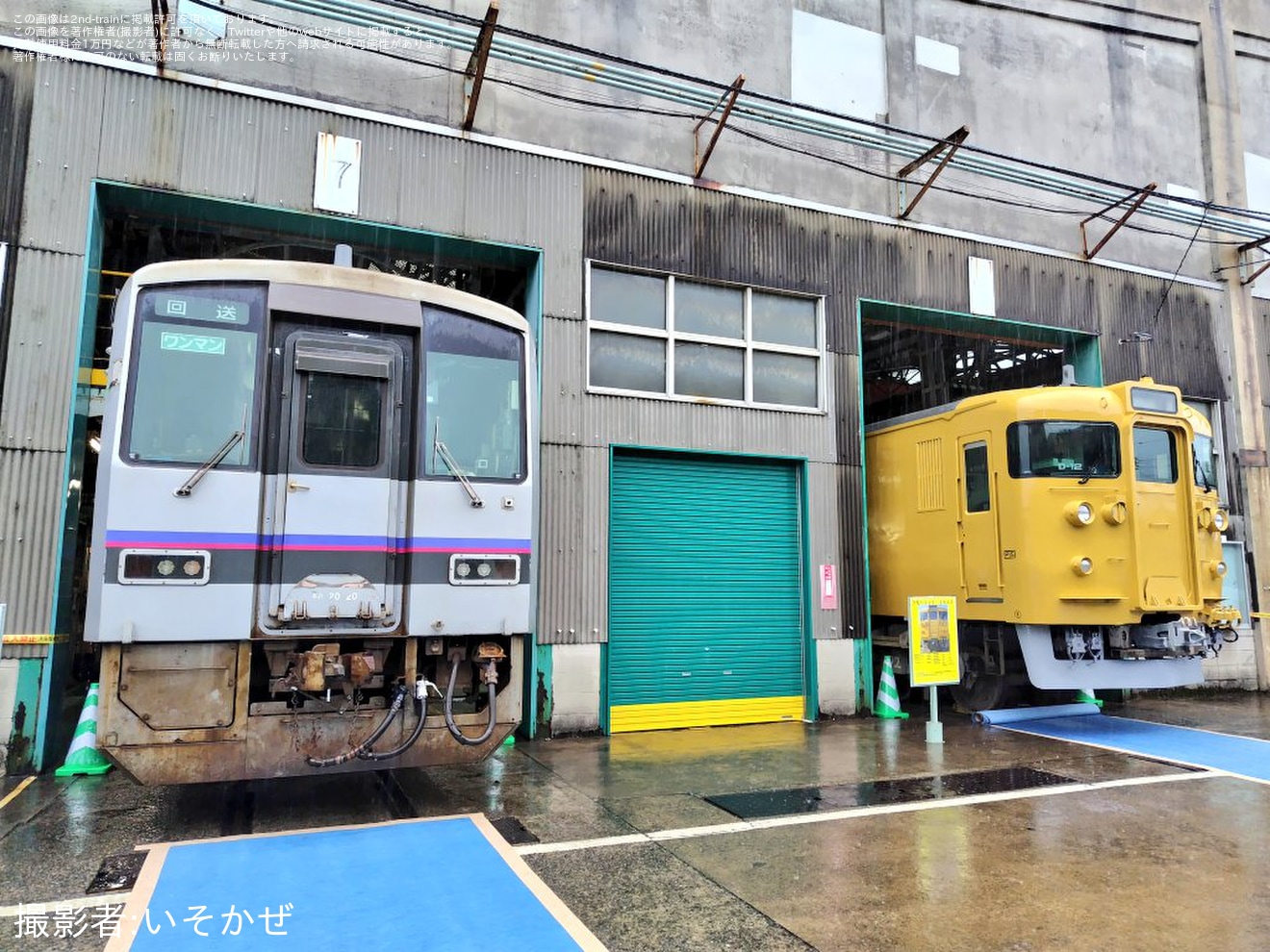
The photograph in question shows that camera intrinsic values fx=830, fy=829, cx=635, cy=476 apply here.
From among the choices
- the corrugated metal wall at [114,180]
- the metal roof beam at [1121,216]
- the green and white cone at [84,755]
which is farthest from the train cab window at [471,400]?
the metal roof beam at [1121,216]

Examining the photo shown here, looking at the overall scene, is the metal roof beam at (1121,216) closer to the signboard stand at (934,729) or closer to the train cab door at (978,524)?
the train cab door at (978,524)

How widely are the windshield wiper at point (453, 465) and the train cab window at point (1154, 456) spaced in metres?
7.25

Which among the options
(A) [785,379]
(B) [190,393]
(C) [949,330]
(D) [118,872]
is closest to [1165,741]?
(A) [785,379]

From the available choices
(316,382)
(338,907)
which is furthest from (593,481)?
(338,907)

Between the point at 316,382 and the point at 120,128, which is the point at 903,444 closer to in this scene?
the point at 316,382

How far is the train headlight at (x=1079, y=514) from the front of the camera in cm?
868

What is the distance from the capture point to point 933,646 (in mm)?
8586

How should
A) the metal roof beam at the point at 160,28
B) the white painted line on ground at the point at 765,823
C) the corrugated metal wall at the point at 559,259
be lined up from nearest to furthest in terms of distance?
the white painted line on ground at the point at 765,823
the corrugated metal wall at the point at 559,259
the metal roof beam at the point at 160,28

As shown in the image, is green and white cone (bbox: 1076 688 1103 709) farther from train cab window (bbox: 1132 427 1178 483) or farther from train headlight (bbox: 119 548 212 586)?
train headlight (bbox: 119 548 212 586)

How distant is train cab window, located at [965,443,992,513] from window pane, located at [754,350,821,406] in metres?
1.98

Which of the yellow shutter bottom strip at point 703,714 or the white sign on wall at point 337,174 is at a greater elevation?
the white sign on wall at point 337,174

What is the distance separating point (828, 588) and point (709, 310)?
3718 mm

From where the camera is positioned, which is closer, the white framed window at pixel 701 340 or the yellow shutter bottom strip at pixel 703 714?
the yellow shutter bottom strip at pixel 703 714

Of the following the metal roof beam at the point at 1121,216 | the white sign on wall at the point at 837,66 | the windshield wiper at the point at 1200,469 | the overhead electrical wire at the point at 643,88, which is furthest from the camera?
the metal roof beam at the point at 1121,216
